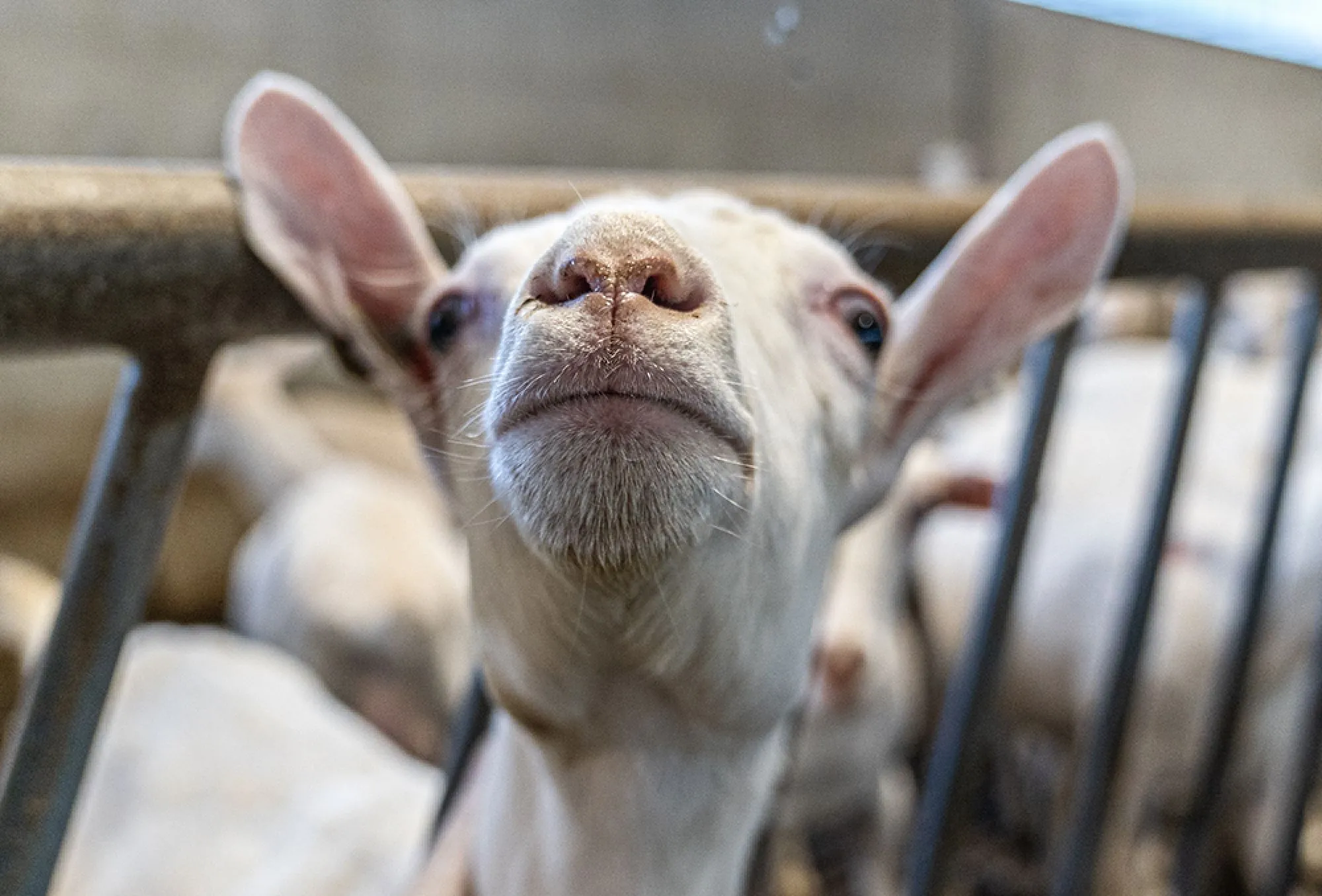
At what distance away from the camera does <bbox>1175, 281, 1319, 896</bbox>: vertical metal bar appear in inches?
56.5

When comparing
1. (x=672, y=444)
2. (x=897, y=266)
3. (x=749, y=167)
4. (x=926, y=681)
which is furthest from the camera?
(x=926, y=681)

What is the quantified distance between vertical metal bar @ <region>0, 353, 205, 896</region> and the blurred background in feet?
0.76

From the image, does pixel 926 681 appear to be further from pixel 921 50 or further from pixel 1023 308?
pixel 1023 308

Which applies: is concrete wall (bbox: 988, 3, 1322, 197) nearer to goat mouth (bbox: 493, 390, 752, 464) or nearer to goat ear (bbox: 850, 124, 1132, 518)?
goat ear (bbox: 850, 124, 1132, 518)

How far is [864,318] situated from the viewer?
790mm

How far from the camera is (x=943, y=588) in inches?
98.7

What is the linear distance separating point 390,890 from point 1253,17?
4.55ft

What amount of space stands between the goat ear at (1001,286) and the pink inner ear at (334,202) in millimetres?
341

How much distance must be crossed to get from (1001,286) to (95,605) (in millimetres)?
631

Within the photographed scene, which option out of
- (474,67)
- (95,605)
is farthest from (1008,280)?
(95,605)

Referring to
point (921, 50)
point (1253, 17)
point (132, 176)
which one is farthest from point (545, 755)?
point (1253, 17)

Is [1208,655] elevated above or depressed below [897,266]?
below

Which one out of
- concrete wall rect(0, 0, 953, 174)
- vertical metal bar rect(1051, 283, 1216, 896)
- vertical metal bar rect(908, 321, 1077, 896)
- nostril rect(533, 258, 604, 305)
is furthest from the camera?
vertical metal bar rect(1051, 283, 1216, 896)

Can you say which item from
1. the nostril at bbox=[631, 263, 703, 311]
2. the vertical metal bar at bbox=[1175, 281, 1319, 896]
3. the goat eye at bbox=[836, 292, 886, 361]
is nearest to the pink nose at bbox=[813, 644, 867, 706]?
the vertical metal bar at bbox=[1175, 281, 1319, 896]
